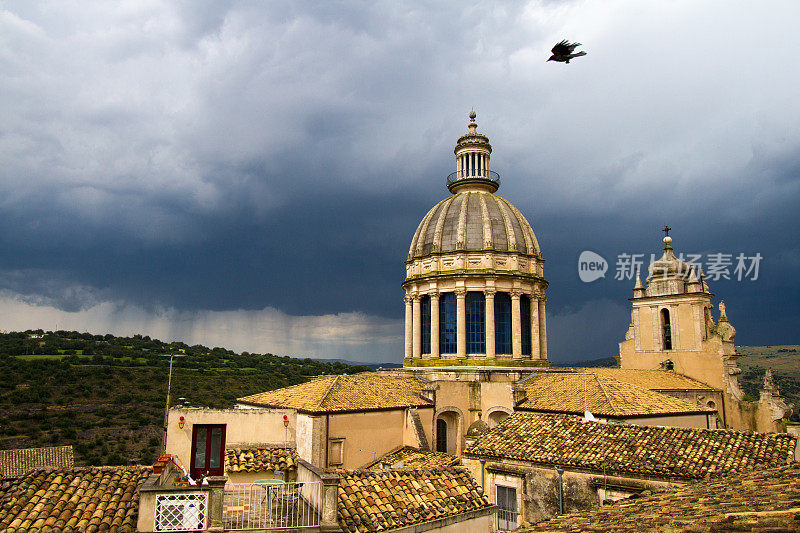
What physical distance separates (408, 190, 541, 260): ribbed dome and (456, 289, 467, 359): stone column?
2986 millimetres

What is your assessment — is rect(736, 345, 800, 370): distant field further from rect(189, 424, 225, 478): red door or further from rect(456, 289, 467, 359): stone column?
rect(189, 424, 225, 478): red door

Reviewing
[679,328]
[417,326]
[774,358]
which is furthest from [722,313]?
[774,358]

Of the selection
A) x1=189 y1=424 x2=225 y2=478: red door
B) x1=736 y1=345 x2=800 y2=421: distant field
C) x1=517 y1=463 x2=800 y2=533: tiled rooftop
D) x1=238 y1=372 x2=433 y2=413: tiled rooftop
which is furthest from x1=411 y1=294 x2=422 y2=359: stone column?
x1=736 y1=345 x2=800 y2=421: distant field

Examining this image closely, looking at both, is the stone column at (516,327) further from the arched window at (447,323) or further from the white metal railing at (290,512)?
the white metal railing at (290,512)

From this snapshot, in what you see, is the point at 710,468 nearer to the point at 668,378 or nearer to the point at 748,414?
the point at 668,378

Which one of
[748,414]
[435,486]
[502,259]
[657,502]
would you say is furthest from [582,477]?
[748,414]

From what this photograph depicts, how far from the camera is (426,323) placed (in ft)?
122

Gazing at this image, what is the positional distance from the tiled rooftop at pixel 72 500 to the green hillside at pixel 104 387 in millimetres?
26234

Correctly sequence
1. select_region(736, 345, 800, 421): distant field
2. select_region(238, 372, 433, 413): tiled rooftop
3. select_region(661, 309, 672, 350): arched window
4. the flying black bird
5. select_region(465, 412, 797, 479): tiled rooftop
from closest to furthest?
the flying black bird → select_region(465, 412, 797, 479): tiled rooftop → select_region(238, 372, 433, 413): tiled rooftop → select_region(661, 309, 672, 350): arched window → select_region(736, 345, 800, 421): distant field

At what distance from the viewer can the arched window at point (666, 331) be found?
4672cm

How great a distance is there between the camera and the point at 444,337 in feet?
117

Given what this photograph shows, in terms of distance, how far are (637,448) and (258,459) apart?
1490cm

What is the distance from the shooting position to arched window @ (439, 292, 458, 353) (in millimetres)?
35375

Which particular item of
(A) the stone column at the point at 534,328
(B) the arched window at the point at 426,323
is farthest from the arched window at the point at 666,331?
(B) the arched window at the point at 426,323
